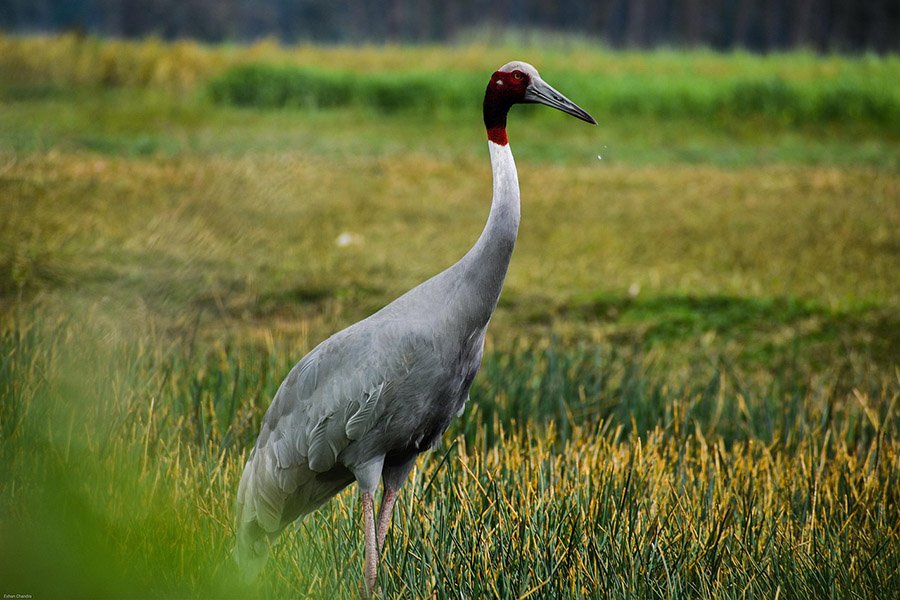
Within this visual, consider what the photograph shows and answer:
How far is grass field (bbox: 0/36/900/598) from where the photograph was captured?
96.0 inches

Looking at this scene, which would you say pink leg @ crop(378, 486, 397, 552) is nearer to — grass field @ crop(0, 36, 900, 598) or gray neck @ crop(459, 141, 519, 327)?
grass field @ crop(0, 36, 900, 598)

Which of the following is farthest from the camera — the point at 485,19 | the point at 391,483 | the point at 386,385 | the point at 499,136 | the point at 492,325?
the point at 485,19

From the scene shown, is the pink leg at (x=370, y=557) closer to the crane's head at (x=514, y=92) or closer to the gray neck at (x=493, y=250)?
the gray neck at (x=493, y=250)

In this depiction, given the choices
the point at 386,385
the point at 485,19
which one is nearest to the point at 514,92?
the point at 386,385

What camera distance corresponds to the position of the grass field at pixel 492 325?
2.44 meters

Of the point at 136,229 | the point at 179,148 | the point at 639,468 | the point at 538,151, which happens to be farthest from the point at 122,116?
the point at 639,468

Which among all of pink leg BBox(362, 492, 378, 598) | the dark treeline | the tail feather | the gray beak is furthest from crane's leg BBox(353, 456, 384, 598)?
the dark treeline

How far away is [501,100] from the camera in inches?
103

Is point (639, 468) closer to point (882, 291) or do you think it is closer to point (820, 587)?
point (820, 587)

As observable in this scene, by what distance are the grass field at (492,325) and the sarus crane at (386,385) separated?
121 millimetres

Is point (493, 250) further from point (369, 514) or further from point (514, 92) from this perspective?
point (369, 514)

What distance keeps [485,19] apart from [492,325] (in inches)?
845

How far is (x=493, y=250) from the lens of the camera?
247 centimetres

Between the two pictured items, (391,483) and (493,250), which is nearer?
(493,250)
